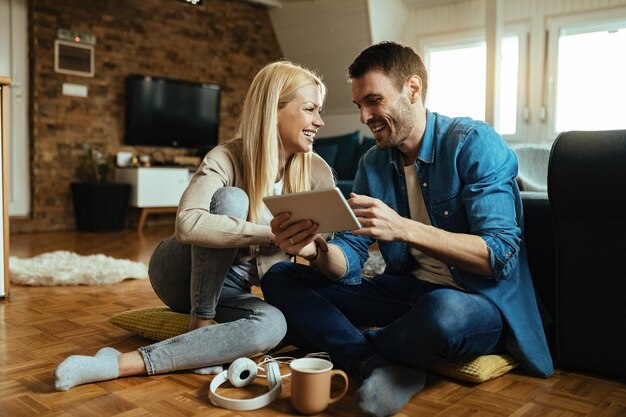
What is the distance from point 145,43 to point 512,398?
5759 mm

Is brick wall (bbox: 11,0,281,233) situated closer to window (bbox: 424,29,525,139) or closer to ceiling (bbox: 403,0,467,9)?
ceiling (bbox: 403,0,467,9)

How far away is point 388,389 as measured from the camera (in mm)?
1365

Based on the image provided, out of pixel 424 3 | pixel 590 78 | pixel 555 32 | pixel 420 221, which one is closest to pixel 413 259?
pixel 420 221

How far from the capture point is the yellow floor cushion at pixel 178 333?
5.14ft

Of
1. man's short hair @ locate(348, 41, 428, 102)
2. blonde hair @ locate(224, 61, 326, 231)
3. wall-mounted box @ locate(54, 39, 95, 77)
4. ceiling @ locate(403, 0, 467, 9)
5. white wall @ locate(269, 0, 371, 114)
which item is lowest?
blonde hair @ locate(224, 61, 326, 231)

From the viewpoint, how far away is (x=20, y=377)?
63.1 inches

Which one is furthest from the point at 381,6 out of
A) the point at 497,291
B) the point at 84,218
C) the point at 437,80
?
the point at 497,291

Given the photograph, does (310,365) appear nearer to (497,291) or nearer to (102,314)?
(497,291)

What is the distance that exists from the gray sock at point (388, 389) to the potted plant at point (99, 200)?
4.71 m

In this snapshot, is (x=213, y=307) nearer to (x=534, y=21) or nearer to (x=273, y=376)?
(x=273, y=376)

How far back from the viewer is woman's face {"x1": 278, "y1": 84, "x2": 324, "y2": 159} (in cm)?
186

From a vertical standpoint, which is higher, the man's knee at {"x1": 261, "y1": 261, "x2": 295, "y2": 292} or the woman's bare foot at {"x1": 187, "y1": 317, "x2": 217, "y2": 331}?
the man's knee at {"x1": 261, "y1": 261, "x2": 295, "y2": 292}

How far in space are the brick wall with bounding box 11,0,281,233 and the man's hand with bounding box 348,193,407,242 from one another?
4.99 metres

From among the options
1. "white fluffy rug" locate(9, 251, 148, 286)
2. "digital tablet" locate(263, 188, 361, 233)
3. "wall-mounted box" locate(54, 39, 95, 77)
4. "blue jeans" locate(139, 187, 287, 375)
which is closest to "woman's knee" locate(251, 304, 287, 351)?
"blue jeans" locate(139, 187, 287, 375)
